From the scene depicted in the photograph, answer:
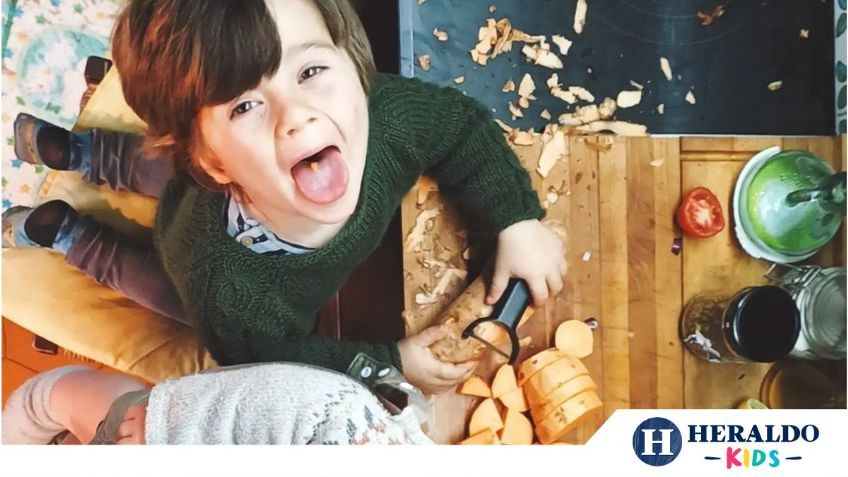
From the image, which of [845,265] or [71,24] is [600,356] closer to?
[845,265]

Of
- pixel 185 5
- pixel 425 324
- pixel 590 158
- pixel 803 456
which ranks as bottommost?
pixel 803 456

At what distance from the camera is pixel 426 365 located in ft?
2.10

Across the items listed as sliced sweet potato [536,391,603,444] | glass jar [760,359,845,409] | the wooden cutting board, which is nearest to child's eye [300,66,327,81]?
the wooden cutting board

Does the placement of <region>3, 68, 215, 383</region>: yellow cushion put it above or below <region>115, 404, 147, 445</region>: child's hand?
above

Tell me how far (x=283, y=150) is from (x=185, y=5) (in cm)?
13

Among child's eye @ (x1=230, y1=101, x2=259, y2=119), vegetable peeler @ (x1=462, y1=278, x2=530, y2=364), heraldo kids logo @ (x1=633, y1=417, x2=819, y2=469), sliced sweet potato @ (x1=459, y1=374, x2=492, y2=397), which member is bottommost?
heraldo kids logo @ (x1=633, y1=417, x2=819, y2=469)

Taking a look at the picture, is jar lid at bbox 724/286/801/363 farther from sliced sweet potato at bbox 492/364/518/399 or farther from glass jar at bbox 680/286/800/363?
sliced sweet potato at bbox 492/364/518/399

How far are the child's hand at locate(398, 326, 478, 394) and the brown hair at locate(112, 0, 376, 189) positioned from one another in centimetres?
21

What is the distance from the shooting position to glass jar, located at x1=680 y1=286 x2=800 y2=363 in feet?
2.10

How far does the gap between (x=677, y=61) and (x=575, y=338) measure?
0.25 metres

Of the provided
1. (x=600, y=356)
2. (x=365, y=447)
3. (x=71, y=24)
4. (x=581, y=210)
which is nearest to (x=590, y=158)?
(x=581, y=210)

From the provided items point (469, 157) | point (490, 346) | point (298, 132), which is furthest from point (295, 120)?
point (490, 346)

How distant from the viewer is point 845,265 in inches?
25.4

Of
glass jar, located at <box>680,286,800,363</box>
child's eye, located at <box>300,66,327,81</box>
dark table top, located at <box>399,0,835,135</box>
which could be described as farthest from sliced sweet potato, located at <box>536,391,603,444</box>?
child's eye, located at <box>300,66,327,81</box>
